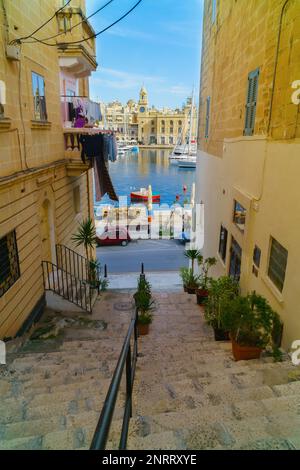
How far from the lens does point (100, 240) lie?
22500 millimetres

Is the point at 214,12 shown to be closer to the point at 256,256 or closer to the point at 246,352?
the point at 256,256

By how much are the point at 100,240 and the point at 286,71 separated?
61.7ft

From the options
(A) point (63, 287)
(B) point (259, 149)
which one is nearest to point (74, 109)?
(A) point (63, 287)

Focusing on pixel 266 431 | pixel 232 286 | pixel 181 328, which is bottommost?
pixel 181 328

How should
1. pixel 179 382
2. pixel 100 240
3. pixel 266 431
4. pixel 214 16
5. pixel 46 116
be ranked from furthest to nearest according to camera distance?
1. pixel 100 240
2. pixel 214 16
3. pixel 46 116
4. pixel 179 382
5. pixel 266 431

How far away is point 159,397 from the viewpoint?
3.42 metres

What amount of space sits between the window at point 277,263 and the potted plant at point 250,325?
47 cm

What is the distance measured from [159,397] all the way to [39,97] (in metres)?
7.37

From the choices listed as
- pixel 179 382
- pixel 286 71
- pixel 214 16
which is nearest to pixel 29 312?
pixel 179 382

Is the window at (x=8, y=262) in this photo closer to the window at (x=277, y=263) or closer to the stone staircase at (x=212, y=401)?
the stone staircase at (x=212, y=401)

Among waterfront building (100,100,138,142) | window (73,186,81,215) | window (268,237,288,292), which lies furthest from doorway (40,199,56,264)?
waterfront building (100,100,138,142)

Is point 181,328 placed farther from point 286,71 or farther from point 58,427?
point 286,71

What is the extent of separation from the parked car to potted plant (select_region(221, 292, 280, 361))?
18293mm

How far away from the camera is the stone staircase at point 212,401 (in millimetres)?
2448
